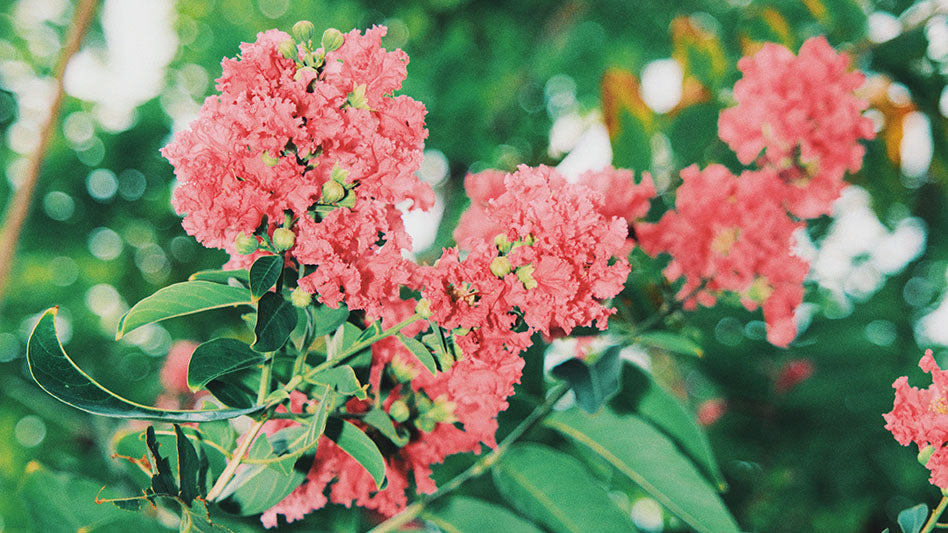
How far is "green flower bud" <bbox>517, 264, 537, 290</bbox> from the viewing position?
70 centimetres

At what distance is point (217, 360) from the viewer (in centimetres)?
67

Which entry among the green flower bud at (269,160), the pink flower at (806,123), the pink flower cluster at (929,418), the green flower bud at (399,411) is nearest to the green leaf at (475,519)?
the green flower bud at (399,411)

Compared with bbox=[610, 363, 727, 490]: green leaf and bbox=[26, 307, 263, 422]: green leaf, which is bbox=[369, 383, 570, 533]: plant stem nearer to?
bbox=[610, 363, 727, 490]: green leaf

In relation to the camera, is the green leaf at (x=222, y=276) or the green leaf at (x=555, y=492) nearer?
the green leaf at (x=222, y=276)

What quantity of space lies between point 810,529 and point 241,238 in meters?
2.00

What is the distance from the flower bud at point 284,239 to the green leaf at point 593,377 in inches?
16.4

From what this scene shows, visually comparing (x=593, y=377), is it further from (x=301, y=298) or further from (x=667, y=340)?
(x=301, y=298)

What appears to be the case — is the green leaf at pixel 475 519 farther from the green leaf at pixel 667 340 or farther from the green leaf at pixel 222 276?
the green leaf at pixel 222 276

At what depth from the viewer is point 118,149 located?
2473 millimetres

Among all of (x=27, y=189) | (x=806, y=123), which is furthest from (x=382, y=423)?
(x=27, y=189)

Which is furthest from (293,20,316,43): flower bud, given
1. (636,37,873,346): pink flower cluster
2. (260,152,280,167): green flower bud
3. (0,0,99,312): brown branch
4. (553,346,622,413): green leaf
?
(0,0,99,312): brown branch

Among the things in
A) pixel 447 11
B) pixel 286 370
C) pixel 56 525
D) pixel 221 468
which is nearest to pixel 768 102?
pixel 286 370

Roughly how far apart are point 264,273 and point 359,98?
21cm

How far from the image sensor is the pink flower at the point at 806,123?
1180 mm
